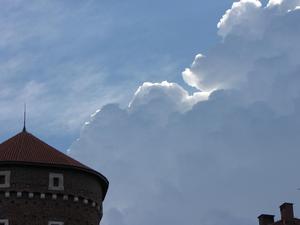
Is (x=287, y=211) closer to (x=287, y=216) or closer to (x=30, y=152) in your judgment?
(x=287, y=216)

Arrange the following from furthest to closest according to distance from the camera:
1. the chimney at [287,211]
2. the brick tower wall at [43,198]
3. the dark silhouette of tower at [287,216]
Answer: the chimney at [287,211] → the dark silhouette of tower at [287,216] → the brick tower wall at [43,198]

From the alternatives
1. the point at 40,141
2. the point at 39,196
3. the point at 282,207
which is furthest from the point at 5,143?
the point at 282,207

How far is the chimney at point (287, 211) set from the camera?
A: 188 ft

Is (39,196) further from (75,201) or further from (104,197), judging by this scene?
(104,197)

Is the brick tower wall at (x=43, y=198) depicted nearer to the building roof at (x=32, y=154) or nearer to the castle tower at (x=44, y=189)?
the castle tower at (x=44, y=189)

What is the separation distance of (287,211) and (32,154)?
67.3 ft

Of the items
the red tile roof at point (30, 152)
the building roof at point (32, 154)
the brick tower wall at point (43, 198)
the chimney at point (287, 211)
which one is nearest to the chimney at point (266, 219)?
the chimney at point (287, 211)

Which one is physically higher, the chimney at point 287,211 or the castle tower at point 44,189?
the chimney at point 287,211

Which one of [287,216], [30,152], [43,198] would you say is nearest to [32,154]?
[30,152]

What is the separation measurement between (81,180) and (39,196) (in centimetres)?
317

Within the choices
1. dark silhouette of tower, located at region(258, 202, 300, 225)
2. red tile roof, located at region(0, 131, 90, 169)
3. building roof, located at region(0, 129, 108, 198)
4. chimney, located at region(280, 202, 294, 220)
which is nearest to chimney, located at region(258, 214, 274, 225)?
dark silhouette of tower, located at region(258, 202, 300, 225)

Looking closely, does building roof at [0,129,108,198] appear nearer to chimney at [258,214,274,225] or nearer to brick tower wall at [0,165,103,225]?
brick tower wall at [0,165,103,225]

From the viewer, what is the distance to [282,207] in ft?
191

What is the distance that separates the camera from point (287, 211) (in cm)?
5759
